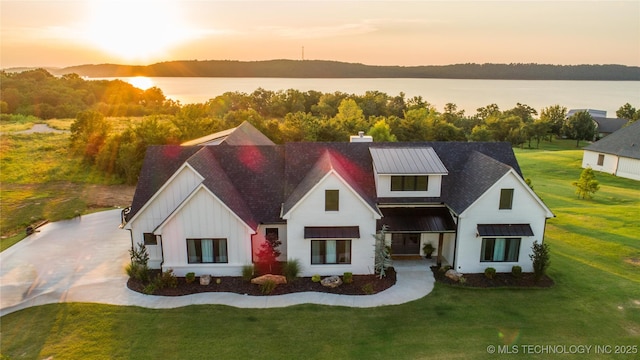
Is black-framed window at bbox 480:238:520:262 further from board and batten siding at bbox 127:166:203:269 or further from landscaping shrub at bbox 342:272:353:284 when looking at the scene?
board and batten siding at bbox 127:166:203:269

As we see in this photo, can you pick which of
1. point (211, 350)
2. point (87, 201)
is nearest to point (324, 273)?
point (211, 350)

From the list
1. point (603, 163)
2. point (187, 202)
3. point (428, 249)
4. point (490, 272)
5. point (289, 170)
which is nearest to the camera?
point (187, 202)

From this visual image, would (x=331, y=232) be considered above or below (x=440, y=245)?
above

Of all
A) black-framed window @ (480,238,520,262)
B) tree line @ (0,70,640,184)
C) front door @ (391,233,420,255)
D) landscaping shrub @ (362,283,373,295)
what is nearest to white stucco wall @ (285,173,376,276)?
landscaping shrub @ (362,283,373,295)

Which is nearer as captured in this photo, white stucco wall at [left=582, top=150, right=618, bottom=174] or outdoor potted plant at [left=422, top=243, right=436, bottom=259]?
outdoor potted plant at [left=422, top=243, right=436, bottom=259]

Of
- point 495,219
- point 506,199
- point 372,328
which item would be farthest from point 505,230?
point 372,328

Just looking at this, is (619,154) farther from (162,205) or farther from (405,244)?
(162,205)

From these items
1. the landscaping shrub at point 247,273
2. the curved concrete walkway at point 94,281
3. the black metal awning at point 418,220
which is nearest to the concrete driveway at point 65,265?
the curved concrete walkway at point 94,281
